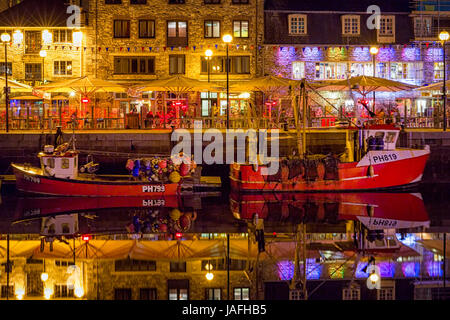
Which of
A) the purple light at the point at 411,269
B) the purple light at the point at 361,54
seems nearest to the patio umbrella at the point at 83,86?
the purple light at the point at 361,54

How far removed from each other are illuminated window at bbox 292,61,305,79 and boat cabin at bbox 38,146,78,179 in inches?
791

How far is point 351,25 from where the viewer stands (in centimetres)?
4272

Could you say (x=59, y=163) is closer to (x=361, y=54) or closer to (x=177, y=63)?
(x=177, y=63)

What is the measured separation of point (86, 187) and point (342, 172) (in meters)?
9.58

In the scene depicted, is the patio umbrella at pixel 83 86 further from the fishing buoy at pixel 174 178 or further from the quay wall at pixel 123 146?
the fishing buoy at pixel 174 178

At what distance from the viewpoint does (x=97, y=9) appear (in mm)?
42094

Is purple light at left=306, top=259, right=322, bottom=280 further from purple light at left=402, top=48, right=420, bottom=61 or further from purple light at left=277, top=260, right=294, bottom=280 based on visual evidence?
purple light at left=402, top=48, right=420, bottom=61

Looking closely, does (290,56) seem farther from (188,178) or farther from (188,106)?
(188,178)

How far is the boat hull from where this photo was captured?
2616 cm

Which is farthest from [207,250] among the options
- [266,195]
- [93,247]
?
[266,195]

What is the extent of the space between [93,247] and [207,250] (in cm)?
268

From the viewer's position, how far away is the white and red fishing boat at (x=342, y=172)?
26.2 meters

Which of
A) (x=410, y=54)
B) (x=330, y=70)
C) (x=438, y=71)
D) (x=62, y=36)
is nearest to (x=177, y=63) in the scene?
(x=62, y=36)

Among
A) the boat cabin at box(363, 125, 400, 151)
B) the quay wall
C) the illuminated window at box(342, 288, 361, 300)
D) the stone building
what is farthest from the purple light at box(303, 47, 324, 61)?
the illuminated window at box(342, 288, 361, 300)
